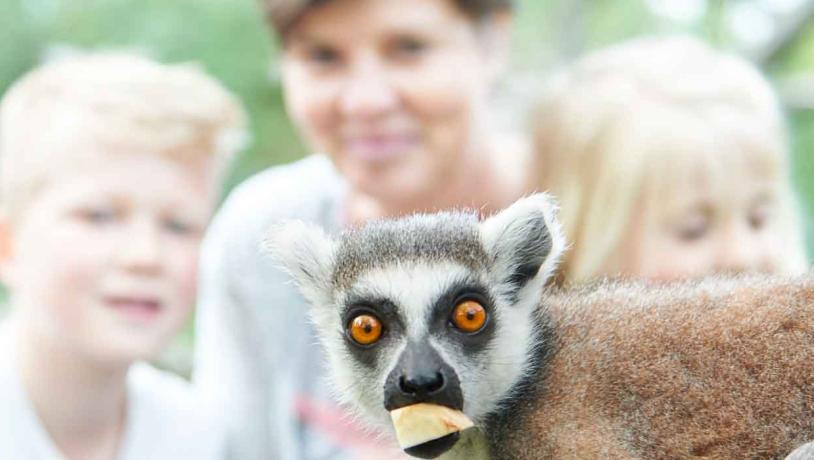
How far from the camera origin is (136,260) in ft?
7.35

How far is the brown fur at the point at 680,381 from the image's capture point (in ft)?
5.23

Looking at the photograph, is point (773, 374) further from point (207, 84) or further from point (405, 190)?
point (207, 84)

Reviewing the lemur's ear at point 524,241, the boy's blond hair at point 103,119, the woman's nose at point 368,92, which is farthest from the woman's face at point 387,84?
the lemur's ear at point 524,241

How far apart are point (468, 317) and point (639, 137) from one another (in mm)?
1206

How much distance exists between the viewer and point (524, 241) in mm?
1804

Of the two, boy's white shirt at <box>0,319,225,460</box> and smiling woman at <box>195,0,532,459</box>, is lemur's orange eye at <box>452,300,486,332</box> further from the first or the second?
→ boy's white shirt at <box>0,319,225,460</box>

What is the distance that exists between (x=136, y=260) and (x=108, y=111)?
504 millimetres

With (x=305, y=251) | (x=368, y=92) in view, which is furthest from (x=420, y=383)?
(x=368, y=92)

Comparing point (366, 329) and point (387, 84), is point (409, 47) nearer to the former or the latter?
point (387, 84)

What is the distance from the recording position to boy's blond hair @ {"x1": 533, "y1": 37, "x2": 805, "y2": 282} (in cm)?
260

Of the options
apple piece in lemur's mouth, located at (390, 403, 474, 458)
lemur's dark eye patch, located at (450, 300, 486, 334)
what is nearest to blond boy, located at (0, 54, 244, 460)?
lemur's dark eye patch, located at (450, 300, 486, 334)

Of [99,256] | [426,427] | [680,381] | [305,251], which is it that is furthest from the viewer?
[99,256]

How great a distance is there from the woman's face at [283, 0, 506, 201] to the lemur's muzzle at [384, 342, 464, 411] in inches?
43.8

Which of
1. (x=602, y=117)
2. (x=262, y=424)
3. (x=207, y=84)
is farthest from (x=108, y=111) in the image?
(x=602, y=117)
